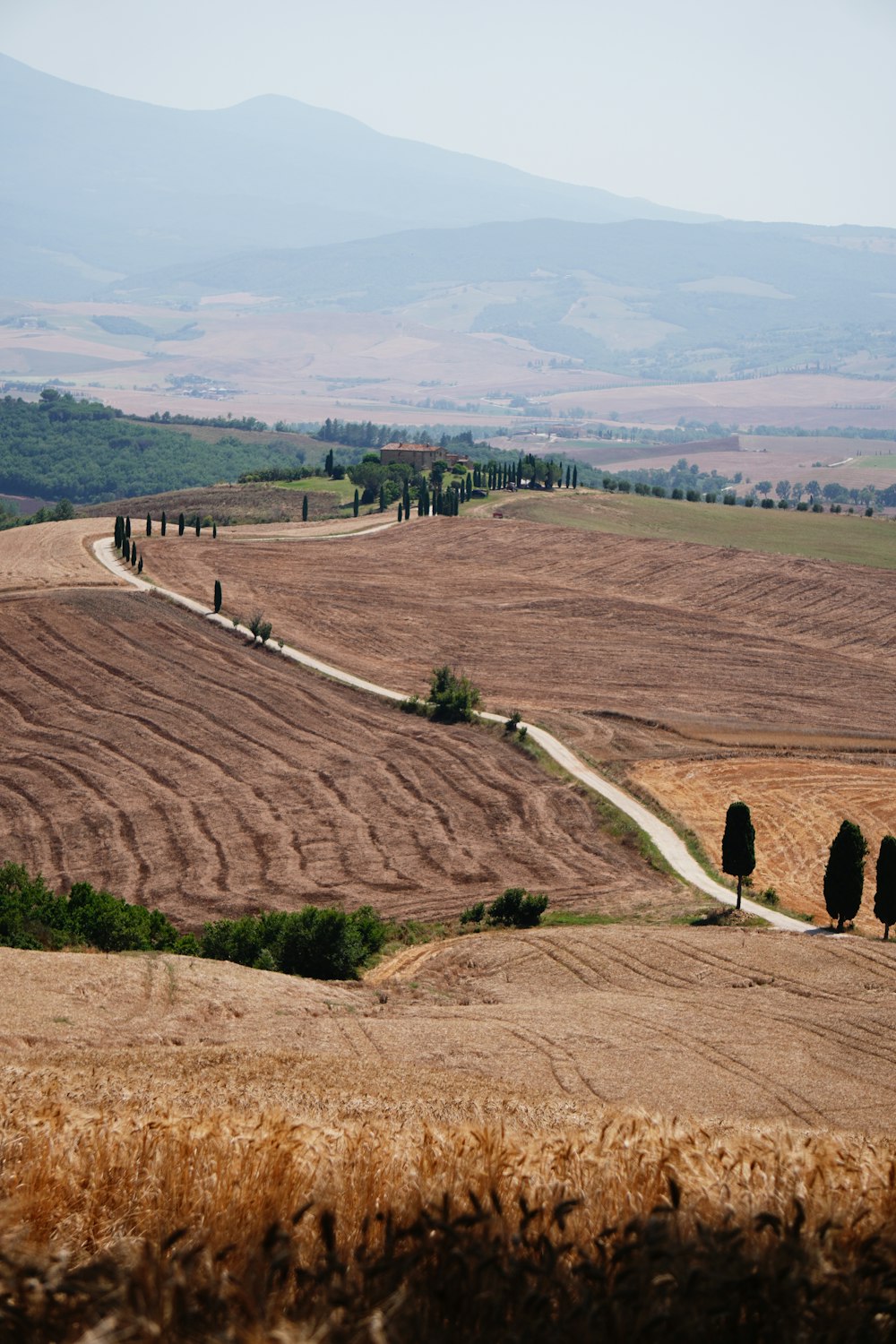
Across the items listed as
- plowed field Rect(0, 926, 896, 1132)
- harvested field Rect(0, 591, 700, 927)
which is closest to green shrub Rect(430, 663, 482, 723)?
harvested field Rect(0, 591, 700, 927)

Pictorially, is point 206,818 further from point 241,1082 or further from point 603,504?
point 603,504

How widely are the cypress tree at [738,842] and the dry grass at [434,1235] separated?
30.1m

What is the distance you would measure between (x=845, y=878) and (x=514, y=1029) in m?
16.4

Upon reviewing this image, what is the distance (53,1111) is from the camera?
9.92m

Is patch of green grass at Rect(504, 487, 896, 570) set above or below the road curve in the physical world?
above

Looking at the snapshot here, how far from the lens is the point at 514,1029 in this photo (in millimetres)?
23125

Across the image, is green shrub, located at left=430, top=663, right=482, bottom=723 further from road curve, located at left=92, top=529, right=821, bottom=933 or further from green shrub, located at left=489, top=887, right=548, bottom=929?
green shrub, located at left=489, top=887, right=548, bottom=929

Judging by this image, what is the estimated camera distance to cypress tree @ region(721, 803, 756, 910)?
128ft

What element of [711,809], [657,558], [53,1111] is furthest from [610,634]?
[53,1111]

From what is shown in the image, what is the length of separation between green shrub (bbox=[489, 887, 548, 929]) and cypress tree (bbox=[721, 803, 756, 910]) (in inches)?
251

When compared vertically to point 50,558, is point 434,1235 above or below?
above

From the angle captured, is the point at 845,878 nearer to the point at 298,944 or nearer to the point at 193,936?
the point at 298,944

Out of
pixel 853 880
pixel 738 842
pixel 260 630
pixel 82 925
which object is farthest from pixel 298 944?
pixel 260 630

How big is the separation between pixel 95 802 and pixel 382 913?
14342 mm
